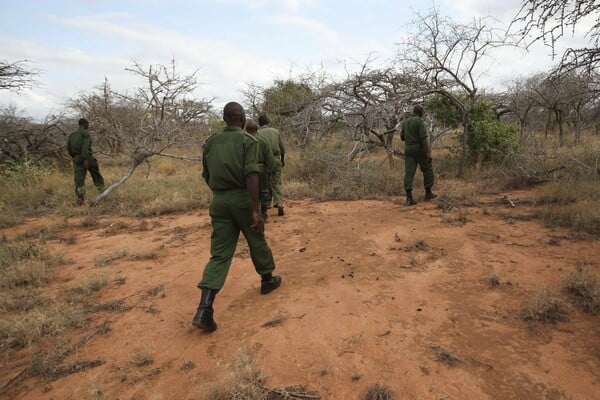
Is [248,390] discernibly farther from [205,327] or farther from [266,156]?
[266,156]

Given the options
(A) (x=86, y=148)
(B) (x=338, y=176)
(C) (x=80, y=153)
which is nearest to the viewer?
(A) (x=86, y=148)

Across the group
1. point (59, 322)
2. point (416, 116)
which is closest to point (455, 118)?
point (416, 116)

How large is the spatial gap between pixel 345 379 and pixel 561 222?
13.3ft

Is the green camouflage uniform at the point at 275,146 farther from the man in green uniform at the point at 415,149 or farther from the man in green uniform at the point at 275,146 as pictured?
the man in green uniform at the point at 415,149

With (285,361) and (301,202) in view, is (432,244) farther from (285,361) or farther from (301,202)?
(301,202)

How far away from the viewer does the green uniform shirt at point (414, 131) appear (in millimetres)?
5980

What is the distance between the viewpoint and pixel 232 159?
9.38 ft

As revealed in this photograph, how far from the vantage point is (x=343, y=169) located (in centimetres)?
805

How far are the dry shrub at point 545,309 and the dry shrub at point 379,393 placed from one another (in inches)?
53.5

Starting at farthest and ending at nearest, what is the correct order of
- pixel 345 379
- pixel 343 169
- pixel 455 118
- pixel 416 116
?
pixel 455 118, pixel 343 169, pixel 416 116, pixel 345 379

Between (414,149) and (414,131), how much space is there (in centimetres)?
31

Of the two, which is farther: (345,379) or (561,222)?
(561,222)

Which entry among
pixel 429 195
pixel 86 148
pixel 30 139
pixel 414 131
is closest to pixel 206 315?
pixel 414 131

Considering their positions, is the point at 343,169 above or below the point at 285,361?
above
